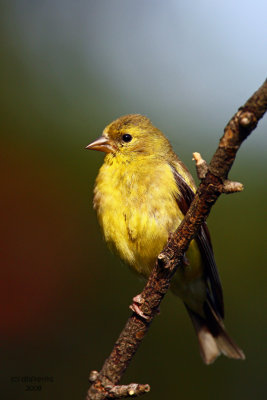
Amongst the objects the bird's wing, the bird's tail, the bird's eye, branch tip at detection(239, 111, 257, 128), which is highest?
branch tip at detection(239, 111, 257, 128)

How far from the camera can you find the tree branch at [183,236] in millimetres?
2330

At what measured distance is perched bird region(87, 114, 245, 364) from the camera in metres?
4.02

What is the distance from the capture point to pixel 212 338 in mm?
4801

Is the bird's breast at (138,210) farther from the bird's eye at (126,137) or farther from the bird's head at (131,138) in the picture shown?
the bird's eye at (126,137)

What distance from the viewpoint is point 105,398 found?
3.26 metres

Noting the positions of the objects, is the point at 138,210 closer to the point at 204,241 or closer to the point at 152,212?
the point at 152,212

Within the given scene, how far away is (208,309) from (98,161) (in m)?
1.91

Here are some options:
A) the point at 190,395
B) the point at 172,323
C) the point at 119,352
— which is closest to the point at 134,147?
the point at 172,323

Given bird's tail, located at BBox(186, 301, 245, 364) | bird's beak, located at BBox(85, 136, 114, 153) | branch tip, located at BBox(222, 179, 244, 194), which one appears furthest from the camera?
bird's beak, located at BBox(85, 136, 114, 153)

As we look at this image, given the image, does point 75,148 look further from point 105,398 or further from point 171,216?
point 105,398

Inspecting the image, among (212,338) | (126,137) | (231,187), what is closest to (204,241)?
(212,338)

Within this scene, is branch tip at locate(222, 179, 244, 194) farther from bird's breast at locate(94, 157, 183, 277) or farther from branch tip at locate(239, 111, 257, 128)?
bird's breast at locate(94, 157, 183, 277)

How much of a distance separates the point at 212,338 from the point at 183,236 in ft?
7.37

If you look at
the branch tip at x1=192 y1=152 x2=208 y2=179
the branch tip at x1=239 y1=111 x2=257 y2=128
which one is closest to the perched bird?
the branch tip at x1=192 y1=152 x2=208 y2=179
